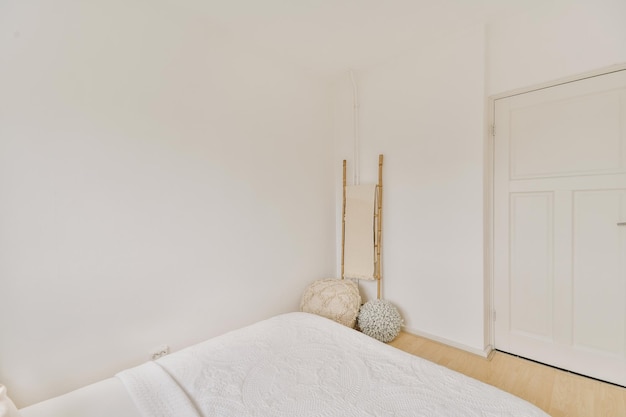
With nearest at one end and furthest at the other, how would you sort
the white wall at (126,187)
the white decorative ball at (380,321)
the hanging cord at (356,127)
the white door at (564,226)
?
1. the white wall at (126,187)
2. the white door at (564,226)
3. the white decorative ball at (380,321)
4. the hanging cord at (356,127)

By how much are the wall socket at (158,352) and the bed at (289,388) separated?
0.41 meters

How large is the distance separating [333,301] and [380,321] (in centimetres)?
41

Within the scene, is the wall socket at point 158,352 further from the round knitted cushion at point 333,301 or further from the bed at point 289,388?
the round knitted cushion at point 333,301

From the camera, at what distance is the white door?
5.89ft

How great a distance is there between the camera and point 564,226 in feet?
6.42

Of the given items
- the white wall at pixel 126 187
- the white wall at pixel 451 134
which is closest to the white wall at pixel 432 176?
the white wall at pixel 451 134

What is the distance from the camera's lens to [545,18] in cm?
190

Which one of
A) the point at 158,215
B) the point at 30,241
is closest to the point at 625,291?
the point at 158,215

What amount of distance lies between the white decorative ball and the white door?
76cm

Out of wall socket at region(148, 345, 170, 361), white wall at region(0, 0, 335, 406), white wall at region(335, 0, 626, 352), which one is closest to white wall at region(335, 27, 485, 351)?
white wall at region(335, 0, 626, 352)

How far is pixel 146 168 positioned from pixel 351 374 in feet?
5.15

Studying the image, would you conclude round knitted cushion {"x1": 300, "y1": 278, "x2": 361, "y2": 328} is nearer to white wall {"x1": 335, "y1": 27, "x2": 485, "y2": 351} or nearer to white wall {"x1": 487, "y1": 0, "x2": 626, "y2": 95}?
white wall {"x1": 335, "y1": 27, "x2": 485, "y2": 351}

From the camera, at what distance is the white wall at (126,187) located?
53.3 inches

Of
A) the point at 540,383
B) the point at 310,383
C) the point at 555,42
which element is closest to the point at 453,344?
the point at 540,383
